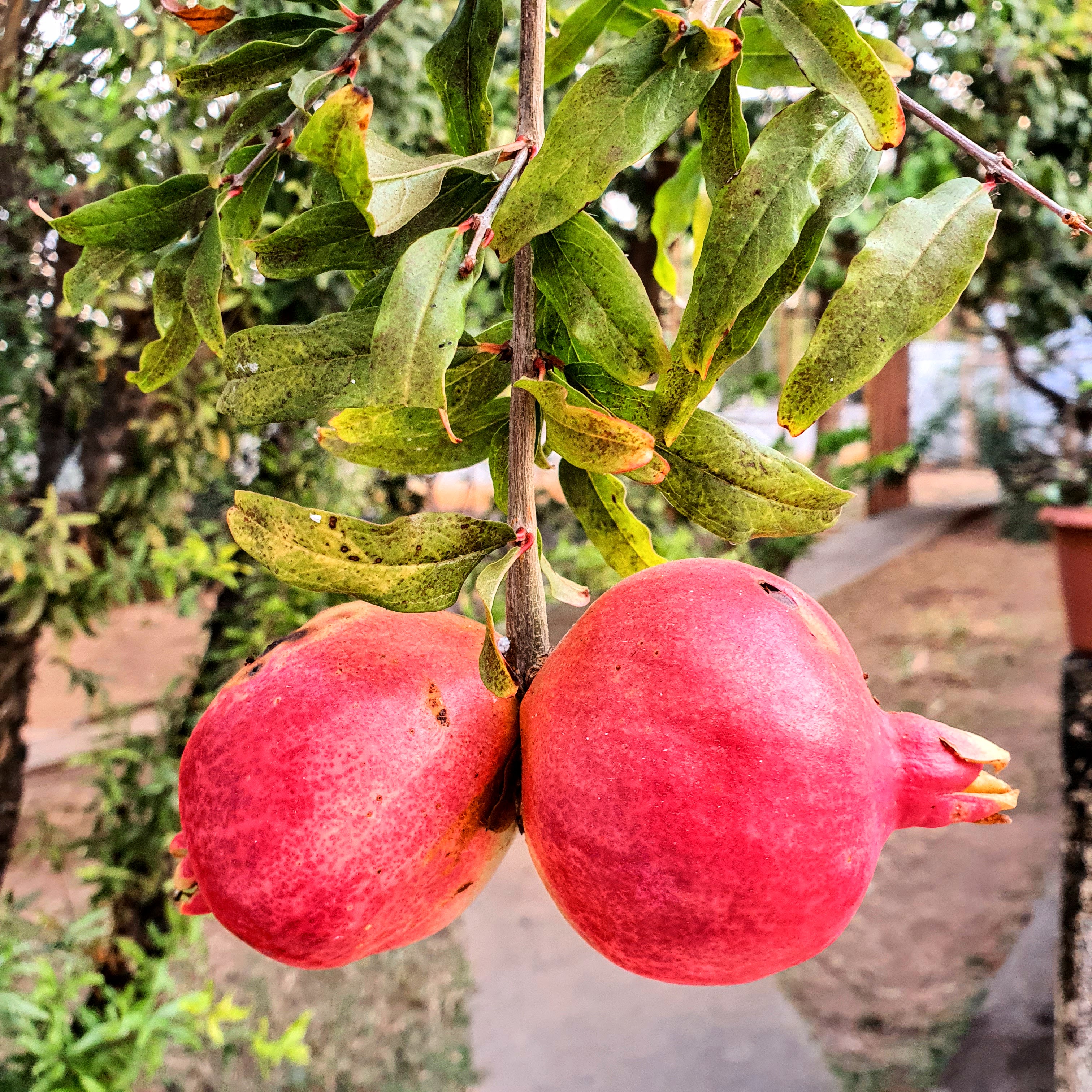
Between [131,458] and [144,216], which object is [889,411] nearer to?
[131,458]

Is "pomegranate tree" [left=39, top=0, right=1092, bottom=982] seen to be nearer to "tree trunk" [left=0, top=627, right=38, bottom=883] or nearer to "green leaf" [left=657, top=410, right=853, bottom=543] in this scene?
"green leaf" [left=657, top=410, right=853, bottom=543]

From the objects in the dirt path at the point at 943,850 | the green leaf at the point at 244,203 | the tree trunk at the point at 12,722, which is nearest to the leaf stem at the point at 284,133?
the green leaf at the point at 244,203

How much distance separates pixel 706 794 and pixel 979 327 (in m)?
4.22

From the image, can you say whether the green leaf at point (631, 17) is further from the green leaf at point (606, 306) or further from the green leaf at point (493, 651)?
the green leaf at point (493, 651)

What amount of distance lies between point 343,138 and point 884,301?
0.20 metres

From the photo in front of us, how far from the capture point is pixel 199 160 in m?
0.98

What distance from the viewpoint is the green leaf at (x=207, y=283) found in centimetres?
48

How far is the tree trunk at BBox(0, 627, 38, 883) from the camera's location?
3.65ft

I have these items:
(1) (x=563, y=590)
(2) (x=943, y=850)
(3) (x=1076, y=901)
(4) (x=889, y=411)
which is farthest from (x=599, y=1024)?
(4) (x=889, y=411)

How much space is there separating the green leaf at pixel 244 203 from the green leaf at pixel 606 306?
22 cm

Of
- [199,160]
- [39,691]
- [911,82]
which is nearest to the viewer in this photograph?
[199,160]

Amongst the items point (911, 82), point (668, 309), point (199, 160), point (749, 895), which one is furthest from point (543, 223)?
point (668, 309)

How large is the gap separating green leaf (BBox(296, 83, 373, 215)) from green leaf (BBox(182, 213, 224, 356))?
177mm

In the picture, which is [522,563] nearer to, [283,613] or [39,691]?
[283,613]
